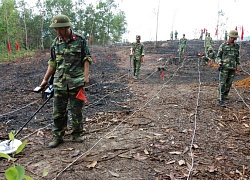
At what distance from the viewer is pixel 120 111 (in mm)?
5281

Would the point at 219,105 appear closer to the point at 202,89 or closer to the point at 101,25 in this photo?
the point at 202,89

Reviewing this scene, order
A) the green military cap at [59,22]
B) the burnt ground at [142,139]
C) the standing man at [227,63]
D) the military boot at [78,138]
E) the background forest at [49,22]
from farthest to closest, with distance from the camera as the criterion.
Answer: the background forest at [49,22] → the standing man at [227,63] → the military boot at [78,138] → the green military cap at [59,22] → the burnt ground at [142,139]

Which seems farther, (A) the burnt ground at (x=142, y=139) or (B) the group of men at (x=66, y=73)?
(B) the group of men at (x=66, y=73)

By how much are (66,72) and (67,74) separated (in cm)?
3

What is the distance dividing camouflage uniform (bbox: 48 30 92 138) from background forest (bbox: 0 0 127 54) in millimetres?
21746

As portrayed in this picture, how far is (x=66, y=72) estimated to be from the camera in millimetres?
3311

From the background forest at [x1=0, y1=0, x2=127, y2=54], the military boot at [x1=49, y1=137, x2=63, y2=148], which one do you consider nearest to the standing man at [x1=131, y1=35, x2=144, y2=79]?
the military boot at [x1=49, y1=137, x2=63, y2=148]

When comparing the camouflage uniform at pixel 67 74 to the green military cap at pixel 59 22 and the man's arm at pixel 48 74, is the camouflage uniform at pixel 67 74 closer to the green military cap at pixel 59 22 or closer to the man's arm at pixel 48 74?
the man's arm at pixel 48 74

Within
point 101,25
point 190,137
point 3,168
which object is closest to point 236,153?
point 190,137

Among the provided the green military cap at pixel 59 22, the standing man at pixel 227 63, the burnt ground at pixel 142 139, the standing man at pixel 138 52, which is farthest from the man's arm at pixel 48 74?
the standing man at pixel 138 52

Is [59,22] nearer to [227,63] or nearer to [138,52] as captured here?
[227,63]

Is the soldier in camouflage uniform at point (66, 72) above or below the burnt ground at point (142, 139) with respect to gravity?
above

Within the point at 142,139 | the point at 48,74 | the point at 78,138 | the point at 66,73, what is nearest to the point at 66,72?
the point at 66,73

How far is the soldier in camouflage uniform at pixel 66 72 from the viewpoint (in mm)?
3279
